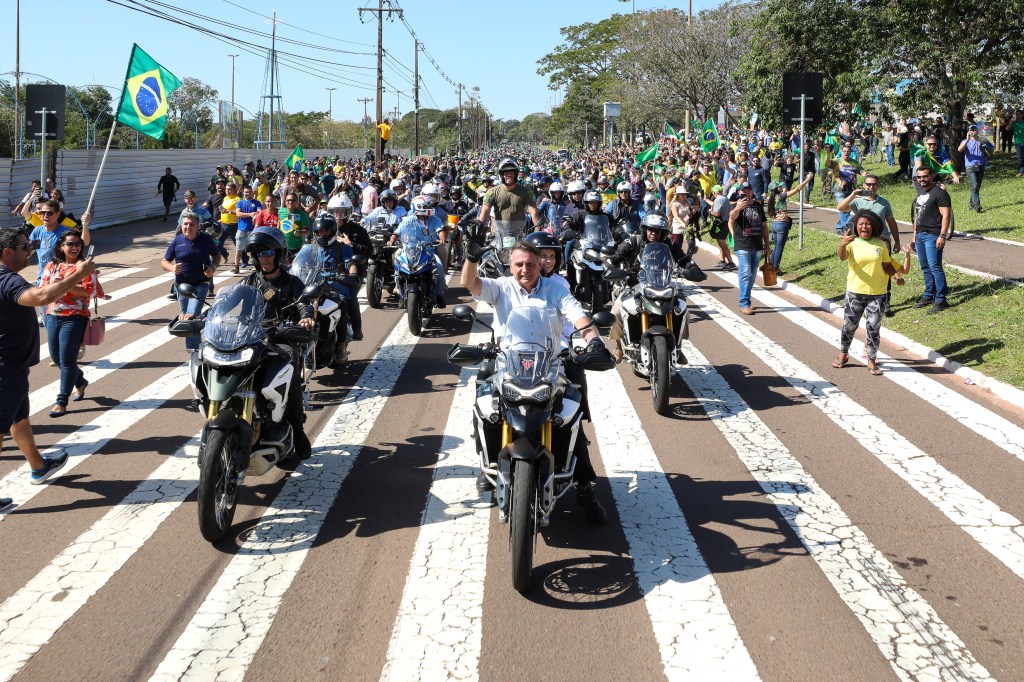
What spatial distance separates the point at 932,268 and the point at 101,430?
9948 mm

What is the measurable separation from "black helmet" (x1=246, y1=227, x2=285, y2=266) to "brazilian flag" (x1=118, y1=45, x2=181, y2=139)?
3944 mm

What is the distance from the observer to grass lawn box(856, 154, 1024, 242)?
58.1ft

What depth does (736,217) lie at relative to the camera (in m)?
13.3

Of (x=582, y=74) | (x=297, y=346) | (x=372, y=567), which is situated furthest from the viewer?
(x=582, y=74)

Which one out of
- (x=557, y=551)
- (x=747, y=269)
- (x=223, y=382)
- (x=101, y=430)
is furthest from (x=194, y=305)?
(x=747, y=269)

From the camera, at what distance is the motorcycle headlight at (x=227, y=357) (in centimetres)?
577

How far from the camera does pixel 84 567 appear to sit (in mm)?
5285

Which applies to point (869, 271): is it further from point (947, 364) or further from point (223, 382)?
point (223, 382)

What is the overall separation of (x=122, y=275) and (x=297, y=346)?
1300 centimetres

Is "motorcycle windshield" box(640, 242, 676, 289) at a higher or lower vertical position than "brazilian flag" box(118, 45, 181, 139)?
lower

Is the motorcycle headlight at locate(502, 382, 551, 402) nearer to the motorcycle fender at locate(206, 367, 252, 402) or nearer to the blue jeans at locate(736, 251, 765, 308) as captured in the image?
the motorcycle fender at locate(206, 367, 252, 402)

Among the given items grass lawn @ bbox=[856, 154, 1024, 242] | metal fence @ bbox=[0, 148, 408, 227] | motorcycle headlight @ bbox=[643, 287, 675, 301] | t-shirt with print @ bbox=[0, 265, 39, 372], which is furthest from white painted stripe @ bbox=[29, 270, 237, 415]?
grass lawn @ bbox=[856, 154, 1024, 242]

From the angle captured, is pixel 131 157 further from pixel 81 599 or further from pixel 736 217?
pixel 81 599

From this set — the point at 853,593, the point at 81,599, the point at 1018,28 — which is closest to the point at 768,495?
the point at 853,593
